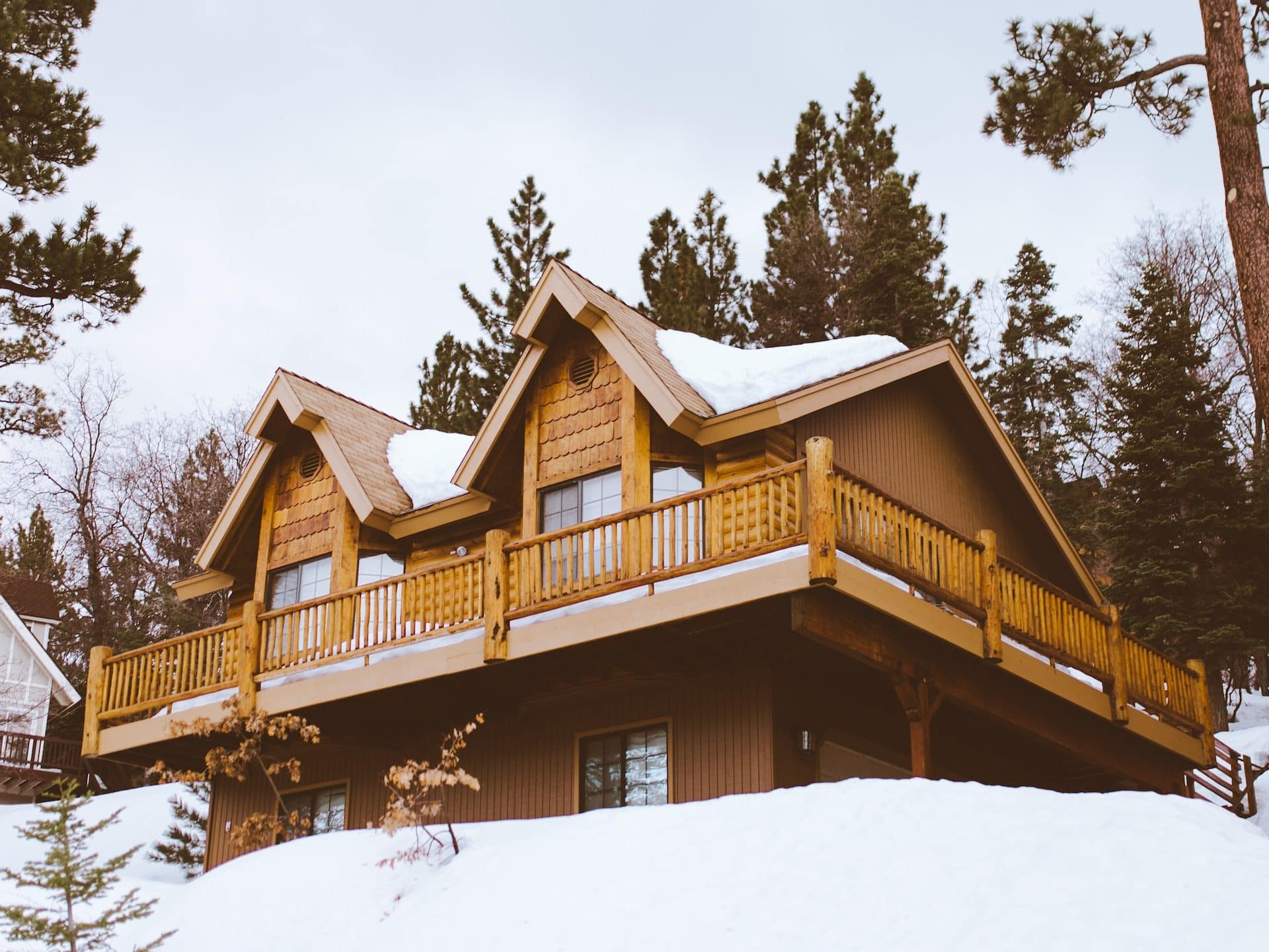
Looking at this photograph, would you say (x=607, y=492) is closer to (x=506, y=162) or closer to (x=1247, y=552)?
(x=1247, y=552)

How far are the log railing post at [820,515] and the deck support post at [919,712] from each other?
2.44 metres

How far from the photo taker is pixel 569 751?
1734 cm

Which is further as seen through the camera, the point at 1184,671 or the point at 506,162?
the point at 506,162

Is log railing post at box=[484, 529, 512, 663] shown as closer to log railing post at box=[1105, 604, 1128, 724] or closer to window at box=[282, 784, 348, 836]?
window at box=[282, 784, 348, 836]

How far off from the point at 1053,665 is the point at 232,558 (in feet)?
40.8

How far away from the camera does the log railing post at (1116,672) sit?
18.2 meters

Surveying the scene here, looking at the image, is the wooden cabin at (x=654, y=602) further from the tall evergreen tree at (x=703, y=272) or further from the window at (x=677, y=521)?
the tall evergreen tree at (x=703, y=272)

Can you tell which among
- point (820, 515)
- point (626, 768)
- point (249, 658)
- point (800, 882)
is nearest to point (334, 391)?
point (249, 658)

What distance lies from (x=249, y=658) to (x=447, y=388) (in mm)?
19773

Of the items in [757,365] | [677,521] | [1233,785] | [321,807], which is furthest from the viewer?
[1233,785]

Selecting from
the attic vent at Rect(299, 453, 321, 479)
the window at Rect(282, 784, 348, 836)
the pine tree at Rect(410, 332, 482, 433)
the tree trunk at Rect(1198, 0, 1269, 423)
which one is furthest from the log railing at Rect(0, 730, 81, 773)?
the tree trunk at Rect(1198, 0, 1269, 423)

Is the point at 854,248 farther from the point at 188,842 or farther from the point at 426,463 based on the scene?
the point at 188,842

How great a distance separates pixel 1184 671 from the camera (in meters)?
20.5

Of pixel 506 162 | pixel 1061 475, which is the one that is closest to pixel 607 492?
pixel 506 162
